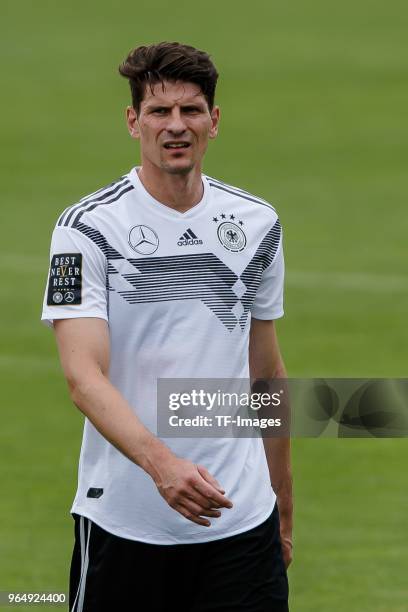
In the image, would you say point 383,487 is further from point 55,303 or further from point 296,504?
point 55,303

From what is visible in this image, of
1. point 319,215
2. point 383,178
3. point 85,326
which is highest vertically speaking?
point 383,178

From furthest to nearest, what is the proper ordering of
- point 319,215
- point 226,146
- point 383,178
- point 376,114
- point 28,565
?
1. point 376,114
2. point 226,146
3. point 383,178
4. point 319,215
5. point 28,565

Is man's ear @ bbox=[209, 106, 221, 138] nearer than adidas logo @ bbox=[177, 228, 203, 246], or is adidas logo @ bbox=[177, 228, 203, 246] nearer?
adidas logo @ bbox=[177, 228, 203, 246]

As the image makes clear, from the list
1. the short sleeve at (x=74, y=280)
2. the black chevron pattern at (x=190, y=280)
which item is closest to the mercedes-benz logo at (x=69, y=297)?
the short sleeve at (x=74, y=280)

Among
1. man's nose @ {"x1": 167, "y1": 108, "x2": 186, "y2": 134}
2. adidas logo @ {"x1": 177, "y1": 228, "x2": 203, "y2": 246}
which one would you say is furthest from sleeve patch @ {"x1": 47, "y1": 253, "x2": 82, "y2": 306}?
man's nose @ {"x1": 167, "y1": 108, "x2": 186, "y2": 134}

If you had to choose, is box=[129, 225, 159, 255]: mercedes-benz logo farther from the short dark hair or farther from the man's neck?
the short dark hair

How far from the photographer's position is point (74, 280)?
5270 mm

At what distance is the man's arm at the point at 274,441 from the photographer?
19.2ft

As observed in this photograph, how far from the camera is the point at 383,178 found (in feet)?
68.4

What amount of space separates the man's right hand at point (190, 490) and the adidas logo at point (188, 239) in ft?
3.02

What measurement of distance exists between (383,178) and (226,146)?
2.69 meters

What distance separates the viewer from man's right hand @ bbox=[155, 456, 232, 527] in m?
4.80

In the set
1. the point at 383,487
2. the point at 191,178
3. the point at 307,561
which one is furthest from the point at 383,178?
the point at 191,178

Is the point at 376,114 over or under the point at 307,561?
over
